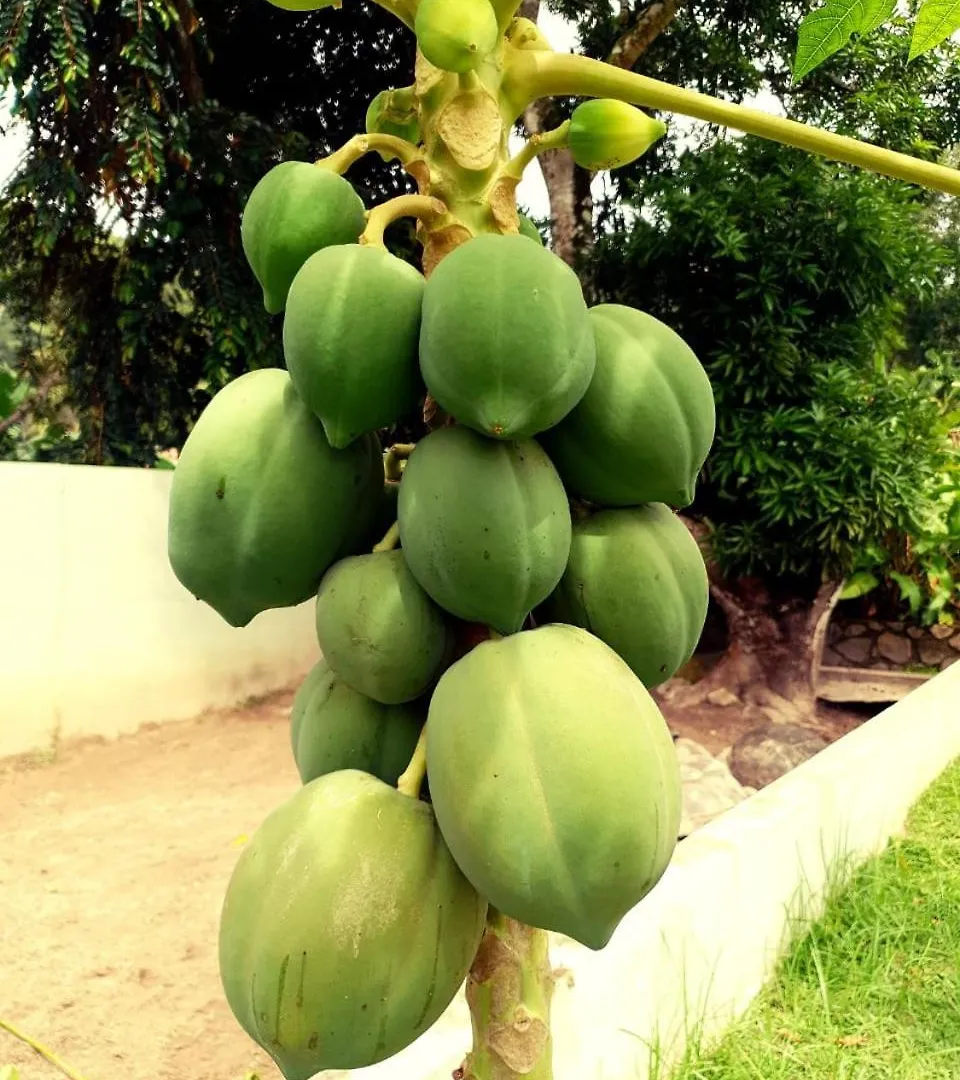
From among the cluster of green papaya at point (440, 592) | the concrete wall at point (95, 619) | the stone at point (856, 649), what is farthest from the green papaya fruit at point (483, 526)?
the stone at point (856, 649)

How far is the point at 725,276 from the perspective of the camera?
5.76m

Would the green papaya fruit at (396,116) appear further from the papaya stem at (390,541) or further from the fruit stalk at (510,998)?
the fruit stalk at (510,998)

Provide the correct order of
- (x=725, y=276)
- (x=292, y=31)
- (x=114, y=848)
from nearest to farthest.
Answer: (x=114, y=848) < (x=725, y=276) < (x=292, y=31)

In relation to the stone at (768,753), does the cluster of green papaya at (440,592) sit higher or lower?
higher

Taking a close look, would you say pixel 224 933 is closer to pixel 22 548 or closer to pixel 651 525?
pixel 651 525

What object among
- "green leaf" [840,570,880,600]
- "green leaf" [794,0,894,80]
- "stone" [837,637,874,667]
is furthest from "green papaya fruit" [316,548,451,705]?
"stone" [837,637,874,667]

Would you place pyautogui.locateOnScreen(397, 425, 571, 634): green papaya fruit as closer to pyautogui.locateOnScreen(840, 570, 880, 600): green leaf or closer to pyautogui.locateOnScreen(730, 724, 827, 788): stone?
pyautogui.locateOnScreen(730, 724, 827, 788): stone

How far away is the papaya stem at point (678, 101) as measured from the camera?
1.00 m

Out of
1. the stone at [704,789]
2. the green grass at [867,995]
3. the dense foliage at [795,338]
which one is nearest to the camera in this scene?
the green grass at [867,995]

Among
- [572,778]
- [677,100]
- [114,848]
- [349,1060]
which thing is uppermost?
[677,100]

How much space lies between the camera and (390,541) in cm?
98

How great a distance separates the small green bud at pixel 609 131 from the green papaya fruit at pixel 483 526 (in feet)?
1.16

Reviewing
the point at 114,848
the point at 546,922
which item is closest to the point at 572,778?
the point at 546,922

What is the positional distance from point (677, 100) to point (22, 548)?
503 cm
